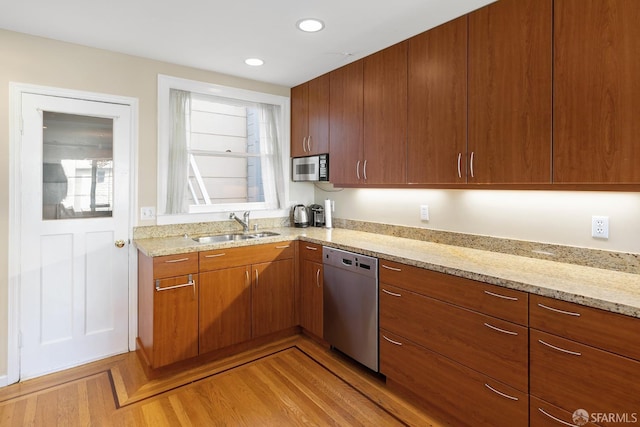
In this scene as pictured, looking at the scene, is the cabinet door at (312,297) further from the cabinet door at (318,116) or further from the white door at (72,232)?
the white door at (72,232)

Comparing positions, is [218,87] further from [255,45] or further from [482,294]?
[482,294]

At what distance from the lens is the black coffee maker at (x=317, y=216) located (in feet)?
12.1

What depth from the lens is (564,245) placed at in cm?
203

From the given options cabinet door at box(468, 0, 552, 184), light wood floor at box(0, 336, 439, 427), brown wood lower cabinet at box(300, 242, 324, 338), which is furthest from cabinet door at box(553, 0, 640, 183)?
brown wood lower cabinet at box(300, 242, 324, 338)

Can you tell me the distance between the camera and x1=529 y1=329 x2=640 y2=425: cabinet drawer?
1.31 m

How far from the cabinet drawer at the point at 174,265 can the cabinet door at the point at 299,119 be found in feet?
5.08

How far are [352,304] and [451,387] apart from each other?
33.4 inches

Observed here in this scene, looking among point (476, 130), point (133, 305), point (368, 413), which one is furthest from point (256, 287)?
point (476, 130)

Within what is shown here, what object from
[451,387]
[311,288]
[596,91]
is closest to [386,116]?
[596,91]

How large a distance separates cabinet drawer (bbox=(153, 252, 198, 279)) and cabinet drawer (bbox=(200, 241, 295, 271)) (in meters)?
0.07

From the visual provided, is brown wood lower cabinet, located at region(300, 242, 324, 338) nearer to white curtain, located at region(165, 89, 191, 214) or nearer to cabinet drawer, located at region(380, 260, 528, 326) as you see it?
cabinet drawer, located at region(380, 260, 528, 326)

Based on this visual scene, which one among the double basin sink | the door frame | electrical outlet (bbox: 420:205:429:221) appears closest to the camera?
the door frame

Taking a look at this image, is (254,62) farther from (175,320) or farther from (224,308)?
(175,320)

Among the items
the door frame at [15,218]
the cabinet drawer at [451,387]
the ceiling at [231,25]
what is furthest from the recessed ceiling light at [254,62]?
the cabinet drawer at [451,387]
